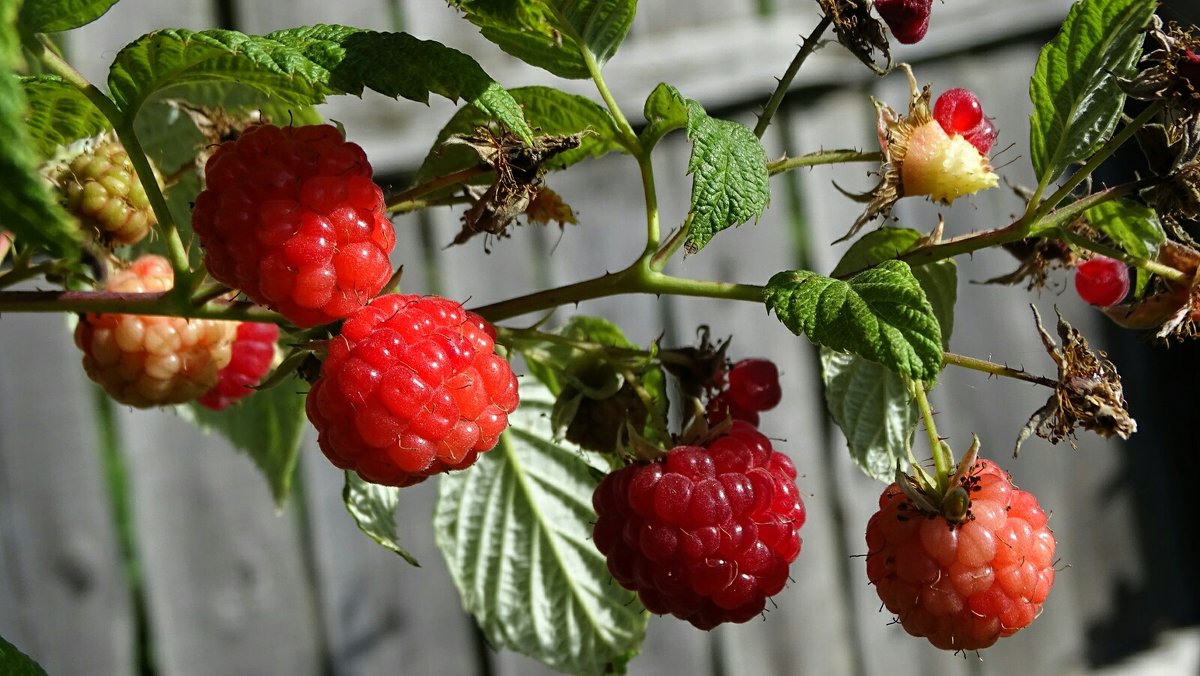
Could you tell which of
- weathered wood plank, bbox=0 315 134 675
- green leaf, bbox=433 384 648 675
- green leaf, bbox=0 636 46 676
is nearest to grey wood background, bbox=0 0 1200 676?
weathered wood plank, bbox=0 315 134 675

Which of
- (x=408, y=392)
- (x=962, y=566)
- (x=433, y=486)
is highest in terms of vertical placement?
(x=408, y=392)

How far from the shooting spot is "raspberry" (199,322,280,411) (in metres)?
0.61

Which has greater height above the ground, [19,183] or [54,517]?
[19,183]

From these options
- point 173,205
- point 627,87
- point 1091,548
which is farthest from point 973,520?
point 1091,548

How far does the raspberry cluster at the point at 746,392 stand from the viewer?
22.4 inches

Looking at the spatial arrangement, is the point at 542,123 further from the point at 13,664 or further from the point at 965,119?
the point at 13,664

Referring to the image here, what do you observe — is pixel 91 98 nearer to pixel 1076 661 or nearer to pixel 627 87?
pixel 627 87

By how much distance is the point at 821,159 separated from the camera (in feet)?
1.59

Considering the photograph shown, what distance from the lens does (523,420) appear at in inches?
28.4

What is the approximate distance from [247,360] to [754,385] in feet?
0.91

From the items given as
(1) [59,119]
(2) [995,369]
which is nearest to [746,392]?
(2) [995,369]

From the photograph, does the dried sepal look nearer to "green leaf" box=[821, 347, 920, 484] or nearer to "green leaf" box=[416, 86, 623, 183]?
"green leaf" box=[821, 347, 920, 484]

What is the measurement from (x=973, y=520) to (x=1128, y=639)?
200 cm

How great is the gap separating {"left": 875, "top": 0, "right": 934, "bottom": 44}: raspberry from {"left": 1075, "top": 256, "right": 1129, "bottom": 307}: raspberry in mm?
154
